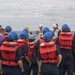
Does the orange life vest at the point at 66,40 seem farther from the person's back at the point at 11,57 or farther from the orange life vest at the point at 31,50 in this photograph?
the person's back at the point at 11,57

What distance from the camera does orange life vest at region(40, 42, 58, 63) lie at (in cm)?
959

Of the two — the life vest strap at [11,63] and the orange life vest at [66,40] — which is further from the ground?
the orange life vest at [66,40]

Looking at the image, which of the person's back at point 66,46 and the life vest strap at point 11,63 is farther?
the person's back at point 66,46

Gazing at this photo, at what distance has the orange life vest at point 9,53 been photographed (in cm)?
901

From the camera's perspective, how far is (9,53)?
9070 mm

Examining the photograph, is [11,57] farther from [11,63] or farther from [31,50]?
[31,50]

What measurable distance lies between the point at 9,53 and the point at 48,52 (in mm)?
1237

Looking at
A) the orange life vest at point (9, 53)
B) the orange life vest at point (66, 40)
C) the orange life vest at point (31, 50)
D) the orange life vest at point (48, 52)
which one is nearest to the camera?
the orange life vest at point (9, 53)

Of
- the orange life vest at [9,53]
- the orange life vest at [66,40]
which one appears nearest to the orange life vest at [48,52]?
the orange life vest at [9,53]

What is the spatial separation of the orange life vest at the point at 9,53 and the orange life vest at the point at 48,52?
0.95 metres

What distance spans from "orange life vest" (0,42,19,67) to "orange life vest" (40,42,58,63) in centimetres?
95

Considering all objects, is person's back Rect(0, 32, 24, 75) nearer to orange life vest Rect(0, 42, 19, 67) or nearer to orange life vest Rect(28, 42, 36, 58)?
orange life vest Rect(0, 42, 19, 67)

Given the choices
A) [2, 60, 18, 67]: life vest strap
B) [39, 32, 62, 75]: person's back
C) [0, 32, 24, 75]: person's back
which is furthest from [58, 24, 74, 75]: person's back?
[2, 60, 18, 67]: life vest strap

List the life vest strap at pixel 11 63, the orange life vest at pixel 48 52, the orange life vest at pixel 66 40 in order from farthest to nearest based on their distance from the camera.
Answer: the orange life vest at pixel 66 40 < the orange life vest at pixel 48 52 < the life vest strap at pixel 11 63
